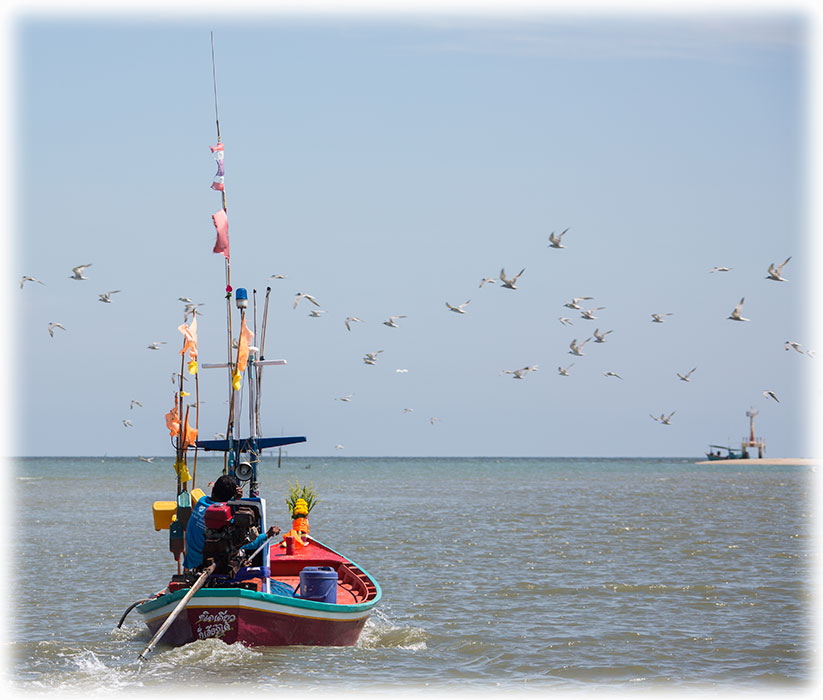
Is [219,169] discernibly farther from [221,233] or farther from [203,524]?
[203,524]

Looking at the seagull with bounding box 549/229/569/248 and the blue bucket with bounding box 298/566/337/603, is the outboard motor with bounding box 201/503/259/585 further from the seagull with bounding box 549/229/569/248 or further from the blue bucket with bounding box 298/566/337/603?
the seagull with bounding box 549/229/569/248

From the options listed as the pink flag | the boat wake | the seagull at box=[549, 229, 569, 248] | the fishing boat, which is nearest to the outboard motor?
the fishing boat

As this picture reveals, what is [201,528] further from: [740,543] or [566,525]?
[566,525]

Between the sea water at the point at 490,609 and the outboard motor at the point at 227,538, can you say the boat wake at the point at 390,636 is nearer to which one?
the sea water at the point at 490,609

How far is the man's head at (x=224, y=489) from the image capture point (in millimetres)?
16812

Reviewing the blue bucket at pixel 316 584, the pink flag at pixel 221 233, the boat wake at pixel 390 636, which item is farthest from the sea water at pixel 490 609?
the pink flag at pixel 221 233

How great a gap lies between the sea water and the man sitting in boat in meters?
1.33

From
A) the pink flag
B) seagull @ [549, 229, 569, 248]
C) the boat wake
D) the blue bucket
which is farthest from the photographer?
seagull @ [549, 229, 569, 248]

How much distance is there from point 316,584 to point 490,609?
589 cm

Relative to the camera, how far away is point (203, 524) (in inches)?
667

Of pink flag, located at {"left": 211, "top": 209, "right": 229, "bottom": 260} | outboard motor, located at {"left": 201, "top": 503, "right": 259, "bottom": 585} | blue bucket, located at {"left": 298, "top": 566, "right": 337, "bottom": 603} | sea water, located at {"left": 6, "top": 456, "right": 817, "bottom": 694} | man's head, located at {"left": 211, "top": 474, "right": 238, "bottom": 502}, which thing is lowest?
sea water, located at {"left": 6, "top": 456, "right": 817, "bottom": 694}

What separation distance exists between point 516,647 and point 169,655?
18.8ft

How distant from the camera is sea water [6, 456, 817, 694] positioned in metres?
16.5

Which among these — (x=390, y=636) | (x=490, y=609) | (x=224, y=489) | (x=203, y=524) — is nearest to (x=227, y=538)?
(x=203, y=524)
